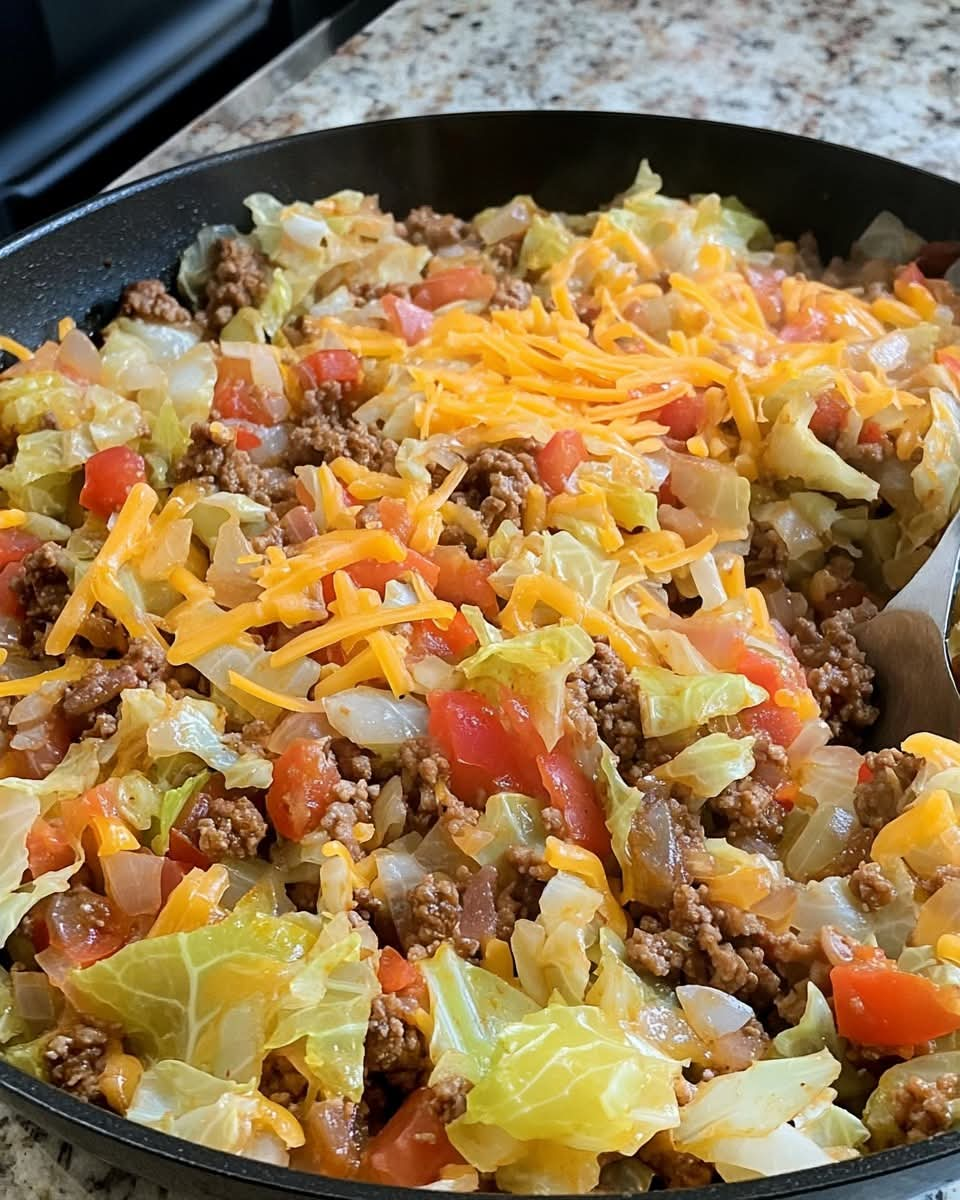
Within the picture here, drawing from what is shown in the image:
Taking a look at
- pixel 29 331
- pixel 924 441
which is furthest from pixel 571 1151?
pixel 29 331

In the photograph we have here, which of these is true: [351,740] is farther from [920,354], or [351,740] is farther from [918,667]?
[920,354]

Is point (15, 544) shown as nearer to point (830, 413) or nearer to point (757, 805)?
point (757, 805)

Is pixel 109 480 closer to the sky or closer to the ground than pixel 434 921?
closer to the sky

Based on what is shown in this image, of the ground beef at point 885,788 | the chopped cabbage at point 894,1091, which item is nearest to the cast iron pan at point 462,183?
the ground beef at point 885,788

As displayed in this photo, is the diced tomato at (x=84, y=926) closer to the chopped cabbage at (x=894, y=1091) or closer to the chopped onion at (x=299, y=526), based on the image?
the chopped onion at (x=299, y=526)

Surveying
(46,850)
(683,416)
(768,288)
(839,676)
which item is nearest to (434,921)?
(46,850)

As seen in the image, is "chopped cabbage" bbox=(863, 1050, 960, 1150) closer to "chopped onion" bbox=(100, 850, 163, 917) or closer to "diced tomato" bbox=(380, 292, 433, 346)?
"chopped onion" bbox=(100, 850, 163, 917)
